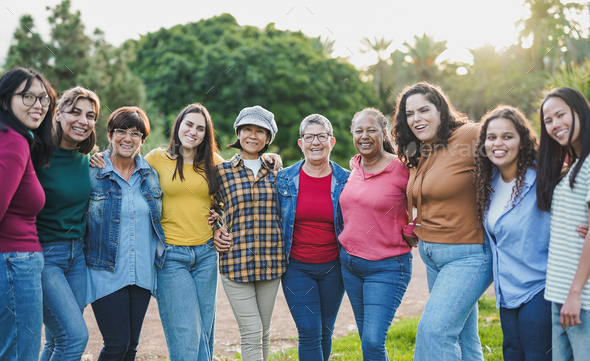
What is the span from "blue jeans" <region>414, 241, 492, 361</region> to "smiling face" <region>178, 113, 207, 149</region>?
83.6 inches

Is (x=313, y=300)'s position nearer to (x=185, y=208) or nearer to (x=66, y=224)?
(x=185, y=208)

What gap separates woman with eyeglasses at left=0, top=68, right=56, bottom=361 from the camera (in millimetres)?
2775

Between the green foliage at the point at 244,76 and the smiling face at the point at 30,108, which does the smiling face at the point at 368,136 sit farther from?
the green foliage at the point at 244,76

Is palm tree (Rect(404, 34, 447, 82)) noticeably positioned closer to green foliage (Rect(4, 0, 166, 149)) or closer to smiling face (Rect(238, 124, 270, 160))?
green foliage (Rect(4, 0, 166, 149))

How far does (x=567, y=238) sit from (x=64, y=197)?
338 cm

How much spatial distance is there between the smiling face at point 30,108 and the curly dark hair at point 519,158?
3020mm

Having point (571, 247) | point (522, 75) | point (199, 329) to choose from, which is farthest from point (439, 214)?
point (522, 75)

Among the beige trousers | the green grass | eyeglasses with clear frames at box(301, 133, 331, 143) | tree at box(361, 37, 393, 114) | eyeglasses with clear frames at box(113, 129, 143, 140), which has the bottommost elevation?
the green grass

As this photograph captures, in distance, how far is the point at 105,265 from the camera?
3494 mm

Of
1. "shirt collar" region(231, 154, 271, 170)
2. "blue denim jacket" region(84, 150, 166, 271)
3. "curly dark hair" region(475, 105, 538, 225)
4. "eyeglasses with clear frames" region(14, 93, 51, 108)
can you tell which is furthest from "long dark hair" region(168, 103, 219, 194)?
"curly dark hair" region(475, 105, 538, 225)

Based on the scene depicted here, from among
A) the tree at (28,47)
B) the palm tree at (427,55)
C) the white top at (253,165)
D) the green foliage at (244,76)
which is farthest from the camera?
the palm tree at (427,55)

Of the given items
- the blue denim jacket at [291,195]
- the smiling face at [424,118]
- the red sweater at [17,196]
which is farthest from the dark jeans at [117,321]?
the smiling face at [424,118]

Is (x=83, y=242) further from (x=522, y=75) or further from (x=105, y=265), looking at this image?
(x=522, y=75)

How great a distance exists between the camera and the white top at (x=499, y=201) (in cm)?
303
